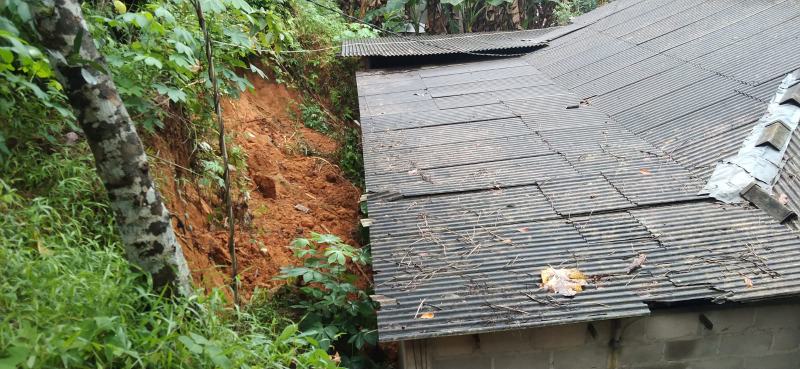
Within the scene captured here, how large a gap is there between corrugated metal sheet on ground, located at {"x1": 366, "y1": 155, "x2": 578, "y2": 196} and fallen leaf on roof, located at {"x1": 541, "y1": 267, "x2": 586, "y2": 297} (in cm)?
116

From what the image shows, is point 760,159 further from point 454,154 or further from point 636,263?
point 454,154

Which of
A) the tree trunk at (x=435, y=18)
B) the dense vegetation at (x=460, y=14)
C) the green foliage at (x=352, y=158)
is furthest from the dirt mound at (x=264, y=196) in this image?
the tree trunk at (x=435, y=18)

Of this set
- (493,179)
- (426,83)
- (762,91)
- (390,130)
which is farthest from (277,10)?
(762,91)

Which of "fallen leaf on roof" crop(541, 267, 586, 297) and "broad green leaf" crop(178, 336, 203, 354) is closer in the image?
"broad green leaf" crop(178, 336, 203, 354)

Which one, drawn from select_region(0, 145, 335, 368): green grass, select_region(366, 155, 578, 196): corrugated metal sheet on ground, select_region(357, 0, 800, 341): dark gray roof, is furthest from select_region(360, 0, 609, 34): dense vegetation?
select_region(0, 145, 335, 368): green grass

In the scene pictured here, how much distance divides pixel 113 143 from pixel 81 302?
2.38 ft

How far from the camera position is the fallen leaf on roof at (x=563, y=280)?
283 centimetres

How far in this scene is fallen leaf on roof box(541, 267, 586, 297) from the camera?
283 cm

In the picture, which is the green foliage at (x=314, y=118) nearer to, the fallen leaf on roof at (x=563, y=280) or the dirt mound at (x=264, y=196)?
the dirt mound at (x=264, y=196)

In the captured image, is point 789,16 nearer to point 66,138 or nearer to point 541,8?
point 66,138

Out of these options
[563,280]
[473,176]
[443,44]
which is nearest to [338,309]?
[473,176]

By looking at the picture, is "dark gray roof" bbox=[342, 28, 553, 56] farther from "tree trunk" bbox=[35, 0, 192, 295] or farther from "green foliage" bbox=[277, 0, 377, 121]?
"tree trunk" bbox=[35, 0, 192, 295]

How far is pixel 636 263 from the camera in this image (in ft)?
9.81

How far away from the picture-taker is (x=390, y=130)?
5.41m
